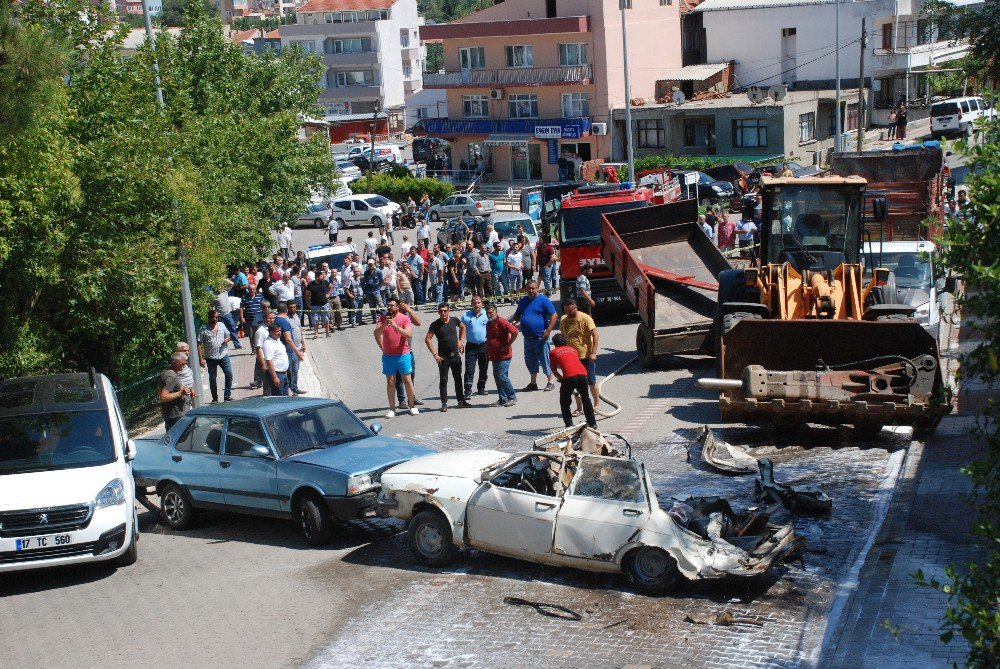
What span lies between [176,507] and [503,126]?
49578 millimetres

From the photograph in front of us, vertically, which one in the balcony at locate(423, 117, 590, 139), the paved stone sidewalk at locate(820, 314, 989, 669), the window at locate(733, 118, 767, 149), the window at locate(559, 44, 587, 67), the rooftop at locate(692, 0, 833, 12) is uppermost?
the rooftop at locate(692, 0, 833, 12)

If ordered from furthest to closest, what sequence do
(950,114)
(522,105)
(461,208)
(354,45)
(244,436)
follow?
(354,45)
(522,105)
(950,114)
(461,208)
(244,436)

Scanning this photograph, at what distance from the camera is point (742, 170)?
46.4m

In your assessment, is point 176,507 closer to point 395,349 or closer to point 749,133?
point 395,349


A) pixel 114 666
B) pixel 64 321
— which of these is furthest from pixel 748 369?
pixel 64 321

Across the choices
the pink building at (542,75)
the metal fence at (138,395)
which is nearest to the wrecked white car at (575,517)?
the metal fence at (138,395)

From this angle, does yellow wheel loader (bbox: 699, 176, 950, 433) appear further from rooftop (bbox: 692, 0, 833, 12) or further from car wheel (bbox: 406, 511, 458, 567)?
rooftop (bbox: 692, 0, 833, 12)

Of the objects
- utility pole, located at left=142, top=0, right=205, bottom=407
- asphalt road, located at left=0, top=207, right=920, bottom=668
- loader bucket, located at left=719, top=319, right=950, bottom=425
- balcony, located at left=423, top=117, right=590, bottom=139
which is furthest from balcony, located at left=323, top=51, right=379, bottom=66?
asphalt road, located at left=0, top=207, right=920, bottom=668

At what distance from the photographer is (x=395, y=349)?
17.2m

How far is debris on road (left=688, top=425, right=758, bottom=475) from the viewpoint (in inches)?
503

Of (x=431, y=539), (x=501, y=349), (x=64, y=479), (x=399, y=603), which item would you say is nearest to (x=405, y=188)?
(x=501, y=349)

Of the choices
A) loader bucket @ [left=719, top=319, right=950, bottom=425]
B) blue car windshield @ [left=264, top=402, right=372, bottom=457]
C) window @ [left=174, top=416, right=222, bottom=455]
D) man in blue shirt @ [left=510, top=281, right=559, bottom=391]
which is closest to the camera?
blue car windshield @ [left=264, top=402, right=372, bottom=457]

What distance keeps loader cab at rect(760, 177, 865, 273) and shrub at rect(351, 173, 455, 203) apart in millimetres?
38494

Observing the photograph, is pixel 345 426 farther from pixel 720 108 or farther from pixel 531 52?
pixel 531 52
